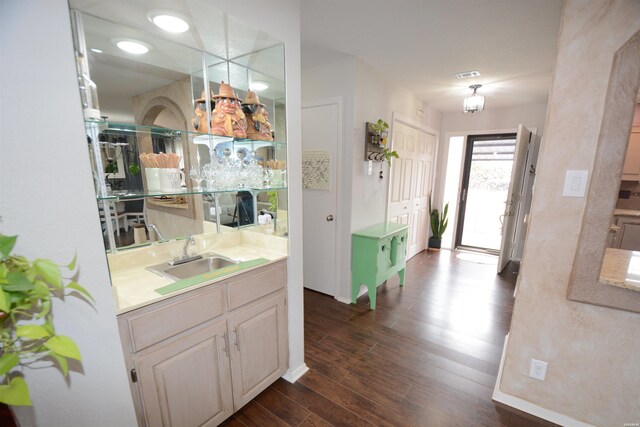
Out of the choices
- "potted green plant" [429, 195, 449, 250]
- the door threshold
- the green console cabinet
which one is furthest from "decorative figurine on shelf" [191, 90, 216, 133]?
the door threshold

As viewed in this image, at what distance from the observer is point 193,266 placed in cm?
156

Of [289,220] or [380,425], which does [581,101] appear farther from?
[380,425]

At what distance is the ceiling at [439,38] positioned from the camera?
1.69 m

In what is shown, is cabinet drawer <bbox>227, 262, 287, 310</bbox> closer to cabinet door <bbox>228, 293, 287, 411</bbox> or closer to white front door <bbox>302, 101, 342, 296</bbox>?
cabinet door <bbox>228, 293, 287, 411</bbox>

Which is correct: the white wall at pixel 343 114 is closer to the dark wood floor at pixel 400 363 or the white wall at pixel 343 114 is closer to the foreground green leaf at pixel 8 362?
the dark wood floor at pixel 400 363

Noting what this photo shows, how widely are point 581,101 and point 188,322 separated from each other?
2.08 m

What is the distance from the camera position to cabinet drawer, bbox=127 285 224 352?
105cm

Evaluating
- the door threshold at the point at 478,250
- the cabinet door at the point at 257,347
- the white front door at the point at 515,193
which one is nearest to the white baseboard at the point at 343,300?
the cabinet door at the point at 257,347

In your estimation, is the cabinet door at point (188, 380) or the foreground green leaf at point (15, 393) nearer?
the foreground green leaf at point (15, 393)

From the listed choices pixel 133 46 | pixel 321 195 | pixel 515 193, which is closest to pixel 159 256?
pixel 133 46

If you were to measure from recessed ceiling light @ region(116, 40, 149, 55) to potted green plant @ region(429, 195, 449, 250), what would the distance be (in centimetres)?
443

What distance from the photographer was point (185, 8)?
3.78 feet

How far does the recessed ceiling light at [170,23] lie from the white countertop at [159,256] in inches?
44.4

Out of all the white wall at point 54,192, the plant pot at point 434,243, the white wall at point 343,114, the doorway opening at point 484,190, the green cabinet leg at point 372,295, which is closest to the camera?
the white wall at point 54,192
